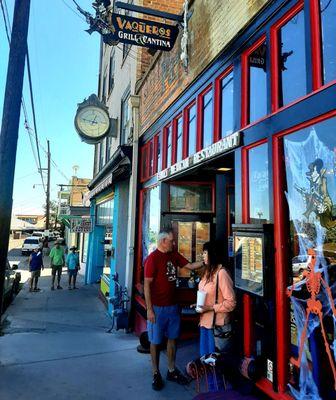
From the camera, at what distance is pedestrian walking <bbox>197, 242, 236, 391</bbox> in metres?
3.58

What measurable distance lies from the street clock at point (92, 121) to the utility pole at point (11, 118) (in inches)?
229

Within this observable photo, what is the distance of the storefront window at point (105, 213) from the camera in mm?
11398

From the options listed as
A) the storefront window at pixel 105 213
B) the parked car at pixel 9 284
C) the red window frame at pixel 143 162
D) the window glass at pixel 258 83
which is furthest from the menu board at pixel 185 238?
the parked car at pixel 9 284

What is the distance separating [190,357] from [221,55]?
4046mm

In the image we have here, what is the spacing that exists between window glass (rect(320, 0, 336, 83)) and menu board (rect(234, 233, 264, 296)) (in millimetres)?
1381

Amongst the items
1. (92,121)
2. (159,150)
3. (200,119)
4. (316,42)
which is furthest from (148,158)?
(316,42)

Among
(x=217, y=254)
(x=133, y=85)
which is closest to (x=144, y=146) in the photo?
(x=133, y=85)

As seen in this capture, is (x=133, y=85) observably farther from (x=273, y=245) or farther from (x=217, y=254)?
(x=273, y=245)

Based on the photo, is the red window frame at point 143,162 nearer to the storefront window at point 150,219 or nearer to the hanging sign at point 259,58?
the storefront window at point 150,219

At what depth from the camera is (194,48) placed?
5.07 meters

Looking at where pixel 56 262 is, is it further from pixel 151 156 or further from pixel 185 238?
pixel 185 238

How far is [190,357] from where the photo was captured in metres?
4.97

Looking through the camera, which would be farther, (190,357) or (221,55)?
(190,357)

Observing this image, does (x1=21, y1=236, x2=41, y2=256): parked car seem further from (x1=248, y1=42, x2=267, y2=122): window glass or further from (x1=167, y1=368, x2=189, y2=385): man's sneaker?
(x1=248, y1=42, x2=267, y2=122): window glass
